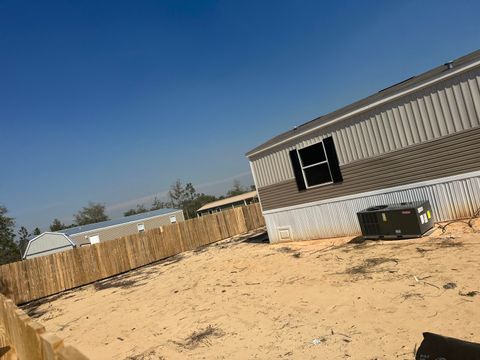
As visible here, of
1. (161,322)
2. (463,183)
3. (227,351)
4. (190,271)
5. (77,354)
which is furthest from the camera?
(190,271)

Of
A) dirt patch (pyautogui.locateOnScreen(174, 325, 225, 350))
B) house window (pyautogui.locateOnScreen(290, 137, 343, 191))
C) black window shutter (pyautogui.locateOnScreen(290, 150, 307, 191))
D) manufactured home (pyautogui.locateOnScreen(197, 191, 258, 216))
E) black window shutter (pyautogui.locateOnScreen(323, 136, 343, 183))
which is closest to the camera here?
dirt patch (pyautogui.locateOnScreen(174, 325, 225, 350))

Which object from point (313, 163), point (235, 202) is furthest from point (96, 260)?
point (235, 202)

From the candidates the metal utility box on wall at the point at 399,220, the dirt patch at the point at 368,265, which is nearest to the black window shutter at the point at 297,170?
the metal utility box on wall at the point at 399,220

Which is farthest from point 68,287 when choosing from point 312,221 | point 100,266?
point 312,221

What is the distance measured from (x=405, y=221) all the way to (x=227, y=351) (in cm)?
630

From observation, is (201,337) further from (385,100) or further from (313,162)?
(313,162)

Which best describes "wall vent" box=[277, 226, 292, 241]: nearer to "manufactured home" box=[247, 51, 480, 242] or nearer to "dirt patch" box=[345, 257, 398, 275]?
"manufactured home" box=[247, 51, 480, 242]

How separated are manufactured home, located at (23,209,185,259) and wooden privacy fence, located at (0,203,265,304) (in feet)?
36.7

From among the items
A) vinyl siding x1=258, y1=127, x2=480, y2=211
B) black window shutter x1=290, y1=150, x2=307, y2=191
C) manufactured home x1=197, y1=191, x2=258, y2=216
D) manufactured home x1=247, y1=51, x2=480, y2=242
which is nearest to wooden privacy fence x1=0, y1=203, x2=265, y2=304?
manufactured home x1=247, y1=51, x2=480, y2=242

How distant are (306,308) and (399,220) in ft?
15.3

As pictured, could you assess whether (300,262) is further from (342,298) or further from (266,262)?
(342,298)

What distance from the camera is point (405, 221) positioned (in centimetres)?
922

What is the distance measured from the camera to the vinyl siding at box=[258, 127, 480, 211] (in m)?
8.84

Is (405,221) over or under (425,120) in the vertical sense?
under
